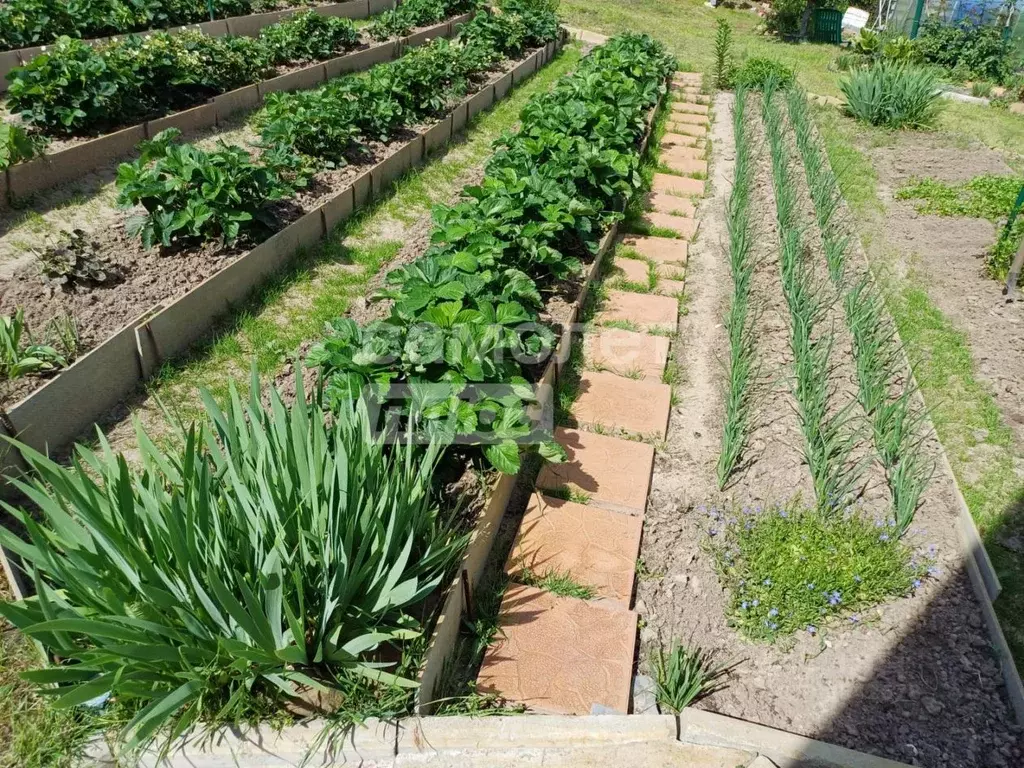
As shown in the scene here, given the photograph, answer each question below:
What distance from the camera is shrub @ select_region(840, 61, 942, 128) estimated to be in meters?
8.25

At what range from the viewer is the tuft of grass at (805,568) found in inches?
102

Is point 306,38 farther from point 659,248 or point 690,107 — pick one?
point 659,248

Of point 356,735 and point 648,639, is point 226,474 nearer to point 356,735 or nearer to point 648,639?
point 356,735

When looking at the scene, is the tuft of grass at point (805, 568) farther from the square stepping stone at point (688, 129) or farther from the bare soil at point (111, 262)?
the square stepping stone at point (688, 129)

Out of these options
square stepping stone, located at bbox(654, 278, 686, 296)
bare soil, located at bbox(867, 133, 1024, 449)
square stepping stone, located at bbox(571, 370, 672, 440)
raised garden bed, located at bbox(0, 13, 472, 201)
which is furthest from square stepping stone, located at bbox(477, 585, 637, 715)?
raised garden bed, located at bbox(0, 13, 472, 201)

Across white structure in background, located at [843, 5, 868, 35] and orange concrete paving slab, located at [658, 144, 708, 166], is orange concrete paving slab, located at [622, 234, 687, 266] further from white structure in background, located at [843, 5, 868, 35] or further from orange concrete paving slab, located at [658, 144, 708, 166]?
white structure in background, located at [843, 5, 868, 35]

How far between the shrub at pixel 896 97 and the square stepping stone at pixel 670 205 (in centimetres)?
406

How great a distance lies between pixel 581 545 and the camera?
2.82 m

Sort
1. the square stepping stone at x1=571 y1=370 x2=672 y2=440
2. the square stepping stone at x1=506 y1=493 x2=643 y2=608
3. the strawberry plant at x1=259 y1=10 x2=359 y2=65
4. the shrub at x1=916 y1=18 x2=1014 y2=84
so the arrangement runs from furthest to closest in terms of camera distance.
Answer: the shrub at x1=916 y1=18 x2=1014 y2=84 → the strawberry plant at x1=259 y1=10 x2=359 y2=65 → the square stepping stone at x1=571 y1=370 x2=672 y2=440 → the square stepping stone at x1=506 y1=493 x2=643 y2=608

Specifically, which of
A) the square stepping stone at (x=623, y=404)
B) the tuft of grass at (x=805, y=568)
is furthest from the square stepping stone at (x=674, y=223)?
the tuft of grass at (x=805, y=568)

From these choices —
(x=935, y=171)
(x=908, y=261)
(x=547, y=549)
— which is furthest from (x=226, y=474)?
(x=935, y=171)

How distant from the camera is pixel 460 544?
7.56 ft

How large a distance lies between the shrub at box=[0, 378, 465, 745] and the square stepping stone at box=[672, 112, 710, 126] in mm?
7208

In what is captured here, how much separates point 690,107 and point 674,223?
394 centimetres
